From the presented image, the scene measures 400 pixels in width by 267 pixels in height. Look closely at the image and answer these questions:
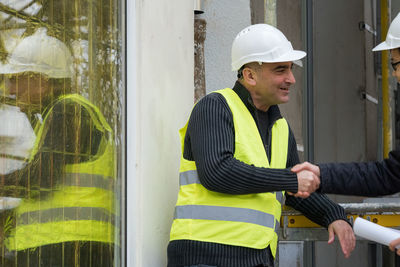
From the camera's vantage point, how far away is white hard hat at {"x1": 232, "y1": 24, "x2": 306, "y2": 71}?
4168 mm

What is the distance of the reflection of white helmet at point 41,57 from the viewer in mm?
3422

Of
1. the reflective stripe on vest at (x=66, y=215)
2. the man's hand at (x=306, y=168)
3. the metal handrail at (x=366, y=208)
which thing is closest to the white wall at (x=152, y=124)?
the reflective stripe on vest at (x=66, y=215)

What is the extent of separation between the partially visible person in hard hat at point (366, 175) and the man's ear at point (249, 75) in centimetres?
55

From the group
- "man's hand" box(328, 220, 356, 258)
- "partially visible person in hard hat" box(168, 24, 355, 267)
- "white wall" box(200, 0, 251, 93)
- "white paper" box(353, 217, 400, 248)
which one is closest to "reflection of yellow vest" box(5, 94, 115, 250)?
"partially visible person in hard hat" box(168, 24, 355, 267)

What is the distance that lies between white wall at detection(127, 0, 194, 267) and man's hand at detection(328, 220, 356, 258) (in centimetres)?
95

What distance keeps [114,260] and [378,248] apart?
3547 mm

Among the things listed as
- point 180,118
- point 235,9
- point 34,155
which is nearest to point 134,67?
point 180,118

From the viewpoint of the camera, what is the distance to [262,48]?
4.18 metres

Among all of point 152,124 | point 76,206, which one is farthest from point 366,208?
point 76,206

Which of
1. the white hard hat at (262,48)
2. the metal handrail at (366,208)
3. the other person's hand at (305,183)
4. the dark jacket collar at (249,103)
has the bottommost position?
the metal handrail at (366,208)

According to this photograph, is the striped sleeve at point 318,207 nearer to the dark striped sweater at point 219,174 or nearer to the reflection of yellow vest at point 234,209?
the reflection of yellow vest at point 234,209

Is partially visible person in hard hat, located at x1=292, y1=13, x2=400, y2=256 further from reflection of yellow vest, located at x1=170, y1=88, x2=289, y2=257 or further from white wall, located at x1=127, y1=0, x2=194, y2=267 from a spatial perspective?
white wall, located at x1=127, y1=0, x2=194, y2=267

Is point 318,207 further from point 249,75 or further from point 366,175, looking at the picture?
point 249,75

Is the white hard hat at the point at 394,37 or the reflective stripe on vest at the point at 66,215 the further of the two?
the white hard hat at the point at 394,37
